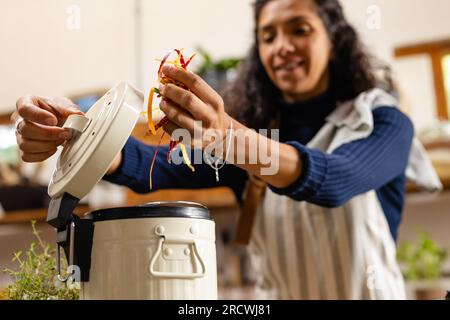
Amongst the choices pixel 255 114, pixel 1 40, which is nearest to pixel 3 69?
pixel 1 40

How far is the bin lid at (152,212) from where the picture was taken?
0.50 m

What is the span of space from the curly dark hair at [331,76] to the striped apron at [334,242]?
7 cm

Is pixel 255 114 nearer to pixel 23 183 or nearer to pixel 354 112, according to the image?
pixel 354 112

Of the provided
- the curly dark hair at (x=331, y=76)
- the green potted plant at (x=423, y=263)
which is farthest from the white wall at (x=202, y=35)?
the curly dark hair at (x=331, y=76)

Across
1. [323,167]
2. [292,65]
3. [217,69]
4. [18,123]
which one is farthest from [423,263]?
[18,123]

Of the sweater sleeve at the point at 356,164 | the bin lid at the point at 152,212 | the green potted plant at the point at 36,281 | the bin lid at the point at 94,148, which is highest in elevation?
the bin lid at the point at 94,148

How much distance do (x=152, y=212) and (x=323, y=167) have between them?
1.02 ft

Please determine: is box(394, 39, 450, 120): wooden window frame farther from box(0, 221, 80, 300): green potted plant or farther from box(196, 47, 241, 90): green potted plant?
box(0, 221, 80, 300): green potted plant

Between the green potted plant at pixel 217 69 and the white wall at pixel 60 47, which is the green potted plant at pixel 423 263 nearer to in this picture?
the green potted plant at pixel 217 69

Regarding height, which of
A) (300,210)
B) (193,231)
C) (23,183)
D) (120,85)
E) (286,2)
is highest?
(286,2)

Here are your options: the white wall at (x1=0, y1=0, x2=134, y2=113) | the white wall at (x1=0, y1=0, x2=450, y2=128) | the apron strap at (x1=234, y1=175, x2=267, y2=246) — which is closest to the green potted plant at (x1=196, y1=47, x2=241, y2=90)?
the white wall at (x1=0, y1=0, x2=450, y2=128)

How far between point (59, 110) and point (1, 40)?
1.26ft
